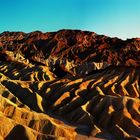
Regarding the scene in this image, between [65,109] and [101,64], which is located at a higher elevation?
[65,109]

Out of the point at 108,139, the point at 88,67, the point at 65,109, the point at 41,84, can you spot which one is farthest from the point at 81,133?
the point at 88,67

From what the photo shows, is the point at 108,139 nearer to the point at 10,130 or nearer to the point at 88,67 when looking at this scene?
the point at 10,130

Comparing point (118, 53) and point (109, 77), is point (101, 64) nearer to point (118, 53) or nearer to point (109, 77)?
point (118, 53)

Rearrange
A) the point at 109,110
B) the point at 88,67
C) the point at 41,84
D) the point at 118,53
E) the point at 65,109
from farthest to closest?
the point at 118,53
the point at 88,67
the point at 41,84
the point at 65,109
the point at 109,110

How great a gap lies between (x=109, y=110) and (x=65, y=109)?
10662mm

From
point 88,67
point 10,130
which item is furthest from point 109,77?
point 88,67

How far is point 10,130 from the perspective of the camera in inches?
1961

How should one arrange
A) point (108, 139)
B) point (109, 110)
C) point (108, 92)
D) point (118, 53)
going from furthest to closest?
point (118, 53), point (108, 92), point (109, 110), point (108, 139)

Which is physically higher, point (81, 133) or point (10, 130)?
point (10, 130)

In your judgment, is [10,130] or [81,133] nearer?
[10,130]

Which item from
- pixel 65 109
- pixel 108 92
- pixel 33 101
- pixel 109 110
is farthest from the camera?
pixel 108 92

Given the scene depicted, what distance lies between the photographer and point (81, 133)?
63.0 m

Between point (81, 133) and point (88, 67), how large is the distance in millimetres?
106165

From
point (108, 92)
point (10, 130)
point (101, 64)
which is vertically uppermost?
point (10, 130)
